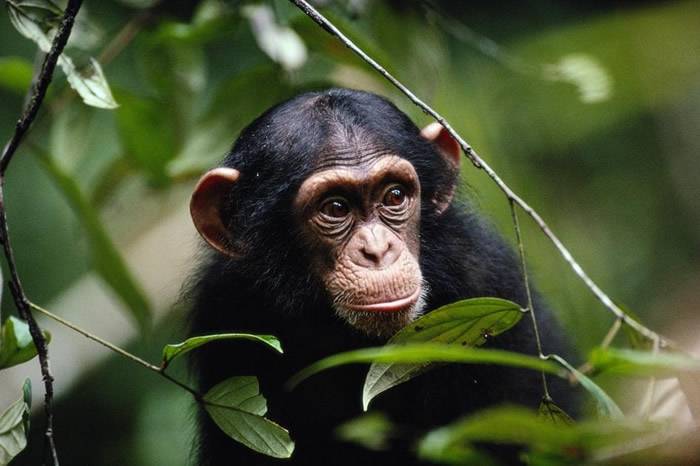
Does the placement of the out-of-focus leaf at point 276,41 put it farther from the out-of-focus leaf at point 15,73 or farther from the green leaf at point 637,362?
the green leaf at point 637,362

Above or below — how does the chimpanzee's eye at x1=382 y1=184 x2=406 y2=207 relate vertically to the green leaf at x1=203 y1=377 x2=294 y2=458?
above

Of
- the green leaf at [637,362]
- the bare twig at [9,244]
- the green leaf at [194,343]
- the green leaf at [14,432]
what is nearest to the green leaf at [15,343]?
the bare twig at [9,244]

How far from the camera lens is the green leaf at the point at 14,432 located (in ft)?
9.52

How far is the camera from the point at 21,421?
9.58ft

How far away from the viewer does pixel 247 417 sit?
9.45 ft

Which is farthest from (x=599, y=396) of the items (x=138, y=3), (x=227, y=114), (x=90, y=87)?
(x=138, y=3)

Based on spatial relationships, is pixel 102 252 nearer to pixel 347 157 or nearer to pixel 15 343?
pixel 347 157

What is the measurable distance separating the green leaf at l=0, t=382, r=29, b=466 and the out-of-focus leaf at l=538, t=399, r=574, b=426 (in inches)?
62.6

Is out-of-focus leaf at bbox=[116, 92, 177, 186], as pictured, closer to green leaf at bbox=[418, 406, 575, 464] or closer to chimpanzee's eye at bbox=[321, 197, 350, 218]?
chimpanzee's eye at bbox=[321, 197, 350, 218]

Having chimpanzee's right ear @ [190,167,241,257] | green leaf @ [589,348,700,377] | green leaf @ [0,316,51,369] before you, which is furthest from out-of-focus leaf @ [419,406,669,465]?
chimpanzee's right ear @ [190,167,241,257]

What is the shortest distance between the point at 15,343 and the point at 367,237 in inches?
56.1

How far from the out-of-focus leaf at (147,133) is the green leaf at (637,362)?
361 cm

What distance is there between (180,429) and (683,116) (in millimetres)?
5725

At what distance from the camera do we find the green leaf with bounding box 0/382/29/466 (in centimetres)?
290
